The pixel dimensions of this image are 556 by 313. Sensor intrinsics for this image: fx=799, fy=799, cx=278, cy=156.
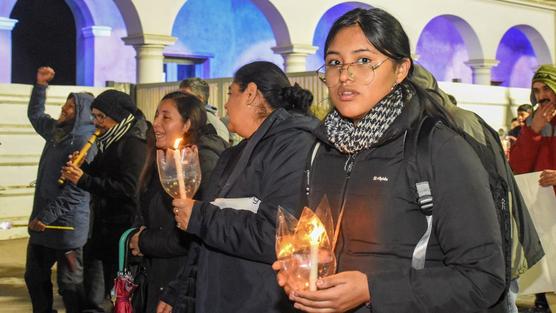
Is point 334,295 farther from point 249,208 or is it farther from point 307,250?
point 249,208

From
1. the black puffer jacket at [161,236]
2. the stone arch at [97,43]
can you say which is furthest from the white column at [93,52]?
the black puffer jacket at [161,236]

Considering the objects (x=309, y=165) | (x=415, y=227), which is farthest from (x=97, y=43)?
(x=415, y=227)

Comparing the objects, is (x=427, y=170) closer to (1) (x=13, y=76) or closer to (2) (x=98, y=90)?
(2) (x=98, y=90)

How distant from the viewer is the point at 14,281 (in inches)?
349

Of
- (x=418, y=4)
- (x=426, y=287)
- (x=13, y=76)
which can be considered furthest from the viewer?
(x=418, y=4)

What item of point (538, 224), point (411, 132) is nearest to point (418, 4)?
point (538, 224)

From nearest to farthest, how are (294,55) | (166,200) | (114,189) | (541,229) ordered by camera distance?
(166,200)
(114,189)
(541,229)
(294,55)

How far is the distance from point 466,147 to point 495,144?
1.46 m

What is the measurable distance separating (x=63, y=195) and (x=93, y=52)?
39.3 feet

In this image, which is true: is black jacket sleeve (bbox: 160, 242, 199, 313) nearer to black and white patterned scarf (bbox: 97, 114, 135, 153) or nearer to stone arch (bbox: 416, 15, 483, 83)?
black and white patterned scarf (bbox: 97, 114, 135, 153)

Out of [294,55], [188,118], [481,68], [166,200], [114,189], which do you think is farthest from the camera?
[481,68]

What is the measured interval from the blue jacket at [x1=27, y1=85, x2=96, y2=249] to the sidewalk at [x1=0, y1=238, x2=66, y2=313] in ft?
5.33

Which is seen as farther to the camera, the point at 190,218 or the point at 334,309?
the point at 190,218

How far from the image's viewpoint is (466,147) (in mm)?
2066
